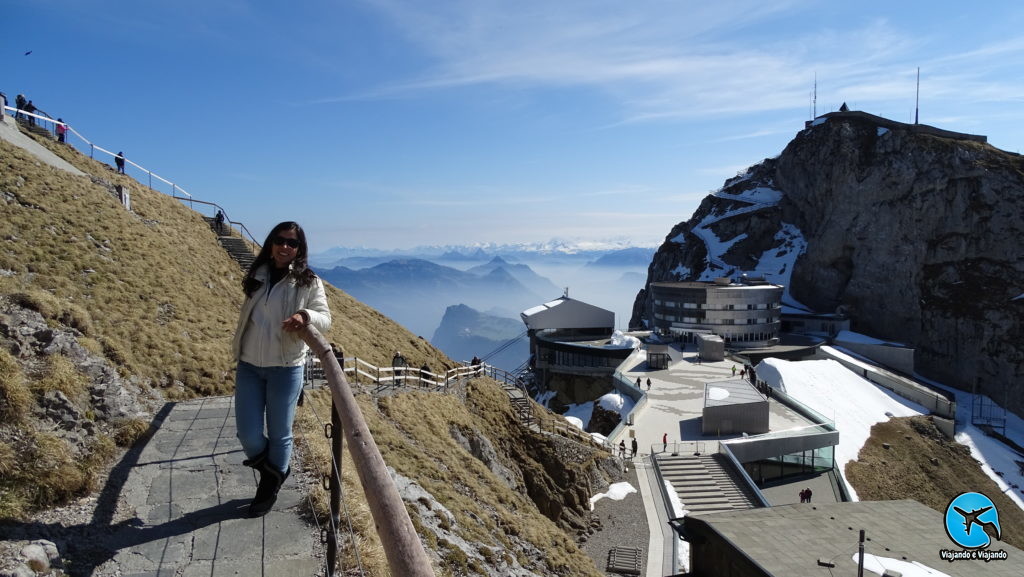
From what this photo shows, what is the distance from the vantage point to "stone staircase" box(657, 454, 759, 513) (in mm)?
25766

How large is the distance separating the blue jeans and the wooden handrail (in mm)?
1711

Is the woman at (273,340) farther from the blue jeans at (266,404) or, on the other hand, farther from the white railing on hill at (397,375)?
the white railing on hill at (397,375)

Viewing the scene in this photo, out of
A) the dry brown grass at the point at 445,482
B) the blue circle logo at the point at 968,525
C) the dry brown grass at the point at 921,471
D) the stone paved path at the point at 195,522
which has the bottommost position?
the dry brown grass at the point at 921,471

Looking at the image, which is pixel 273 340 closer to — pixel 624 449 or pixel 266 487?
pixel 266 487

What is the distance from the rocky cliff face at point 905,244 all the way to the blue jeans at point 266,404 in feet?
350

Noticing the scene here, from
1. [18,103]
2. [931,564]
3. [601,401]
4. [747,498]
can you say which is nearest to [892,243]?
[601,401]

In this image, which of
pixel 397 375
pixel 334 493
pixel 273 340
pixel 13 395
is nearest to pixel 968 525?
pixel 334 493

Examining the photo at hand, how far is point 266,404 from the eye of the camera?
→ 18.1ft

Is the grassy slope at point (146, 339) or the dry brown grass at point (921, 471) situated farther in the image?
the dry brown grass at point (921, 471)

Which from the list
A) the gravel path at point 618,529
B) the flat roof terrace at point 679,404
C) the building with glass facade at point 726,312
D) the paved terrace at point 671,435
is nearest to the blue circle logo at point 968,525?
the paved terrace at point 671,435

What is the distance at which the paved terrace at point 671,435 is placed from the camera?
22.3 m

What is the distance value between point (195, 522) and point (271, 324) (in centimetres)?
222

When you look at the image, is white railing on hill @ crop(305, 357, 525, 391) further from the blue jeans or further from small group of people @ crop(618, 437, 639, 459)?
the blue jeans

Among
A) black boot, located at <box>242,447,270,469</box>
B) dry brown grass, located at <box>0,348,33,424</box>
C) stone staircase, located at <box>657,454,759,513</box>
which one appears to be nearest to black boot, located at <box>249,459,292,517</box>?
black boot, located at <box>242,447,270,469</box>
